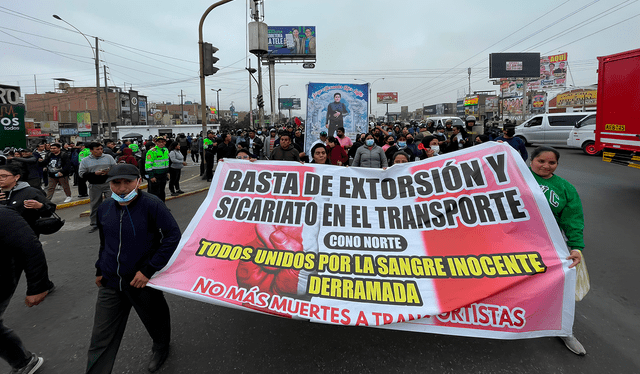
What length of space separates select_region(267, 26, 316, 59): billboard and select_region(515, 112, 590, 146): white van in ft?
111

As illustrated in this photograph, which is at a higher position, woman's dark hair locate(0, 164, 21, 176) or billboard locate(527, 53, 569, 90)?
billboard locate(527, 53, 569, 90)

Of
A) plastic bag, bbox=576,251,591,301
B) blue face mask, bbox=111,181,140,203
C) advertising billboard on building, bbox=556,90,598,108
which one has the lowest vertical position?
plastic bag, bbox=576,251,591,301

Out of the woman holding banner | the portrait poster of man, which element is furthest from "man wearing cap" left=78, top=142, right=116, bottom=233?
the woman holding banner

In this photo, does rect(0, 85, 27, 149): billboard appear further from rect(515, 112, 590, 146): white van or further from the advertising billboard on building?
the advertising billboard on building

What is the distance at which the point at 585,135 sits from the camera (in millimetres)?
16422

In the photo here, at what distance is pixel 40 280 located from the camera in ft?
8.26

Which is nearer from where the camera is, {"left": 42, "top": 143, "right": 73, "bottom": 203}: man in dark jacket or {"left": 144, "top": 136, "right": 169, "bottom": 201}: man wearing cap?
{"left": 144, "top": 136, "right": 169, "bottom": 201}: man wearing cap

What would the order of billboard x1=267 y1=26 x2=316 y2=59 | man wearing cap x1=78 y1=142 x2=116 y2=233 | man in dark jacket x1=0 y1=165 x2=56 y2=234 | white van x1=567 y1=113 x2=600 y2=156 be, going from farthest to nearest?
billboard x1=267 y1=26 x2=316 y2=59 < white van x1=567 y1=113 x2=600 y2=156 < man wearing cap x1=78 y1=142 x2=116 y2=233 < man in dark jacket x1=0 y1=165 x2=56 y2=234

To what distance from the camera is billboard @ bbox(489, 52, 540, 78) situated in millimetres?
50125

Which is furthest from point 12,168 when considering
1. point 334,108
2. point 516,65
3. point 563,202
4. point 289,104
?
point 289,104

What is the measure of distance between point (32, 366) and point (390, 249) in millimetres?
3089

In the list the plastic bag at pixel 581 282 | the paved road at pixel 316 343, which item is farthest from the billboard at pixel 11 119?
the plastic bag at pixel 581 282

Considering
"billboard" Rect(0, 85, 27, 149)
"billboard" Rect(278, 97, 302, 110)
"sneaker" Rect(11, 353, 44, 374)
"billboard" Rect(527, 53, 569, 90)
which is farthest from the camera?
"billboard" Rect(278, 97, 302, 110)

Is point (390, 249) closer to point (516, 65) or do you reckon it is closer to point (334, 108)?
point (334, 108)
